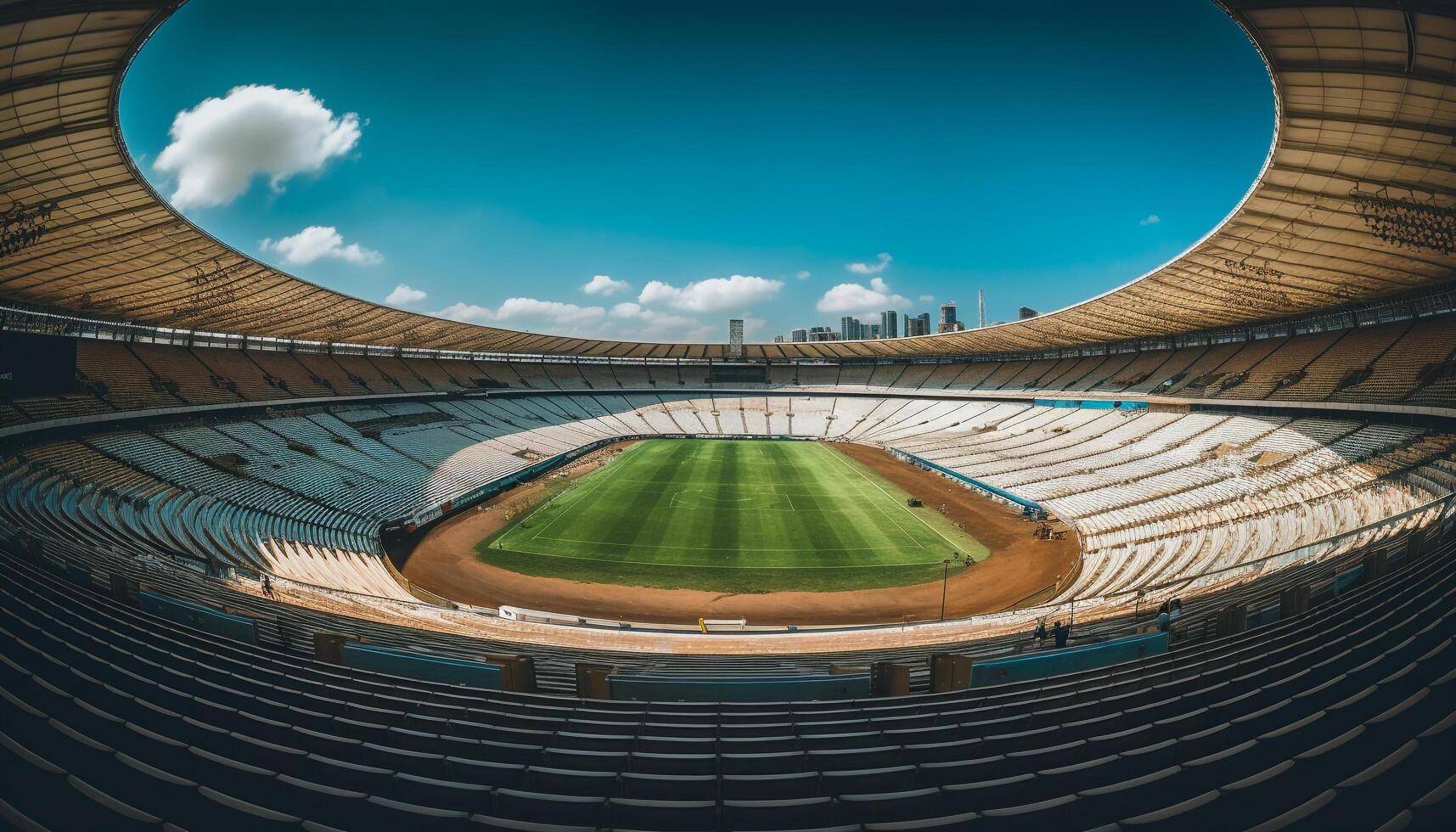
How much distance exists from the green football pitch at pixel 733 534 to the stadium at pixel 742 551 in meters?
0.31

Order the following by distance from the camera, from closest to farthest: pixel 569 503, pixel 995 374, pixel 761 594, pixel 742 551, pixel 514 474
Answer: pixel 761 594, pixel 742 551, pixel 569 503, pixel 514 474, pixel 995 374

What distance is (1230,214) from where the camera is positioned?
19.5 m

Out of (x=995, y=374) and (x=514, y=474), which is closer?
(x=514, y=474)

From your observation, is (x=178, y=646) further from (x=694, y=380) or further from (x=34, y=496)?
(x=694, y=380)

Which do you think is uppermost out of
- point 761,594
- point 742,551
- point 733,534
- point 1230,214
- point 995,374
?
point 1230,214

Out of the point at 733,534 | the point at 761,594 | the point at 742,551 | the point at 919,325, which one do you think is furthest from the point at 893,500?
the point at 919,325

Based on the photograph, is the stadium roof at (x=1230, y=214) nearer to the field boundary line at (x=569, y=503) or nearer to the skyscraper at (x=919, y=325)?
the field boundary line at (x=569, y=503)

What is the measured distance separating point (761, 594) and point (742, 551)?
4533 mm

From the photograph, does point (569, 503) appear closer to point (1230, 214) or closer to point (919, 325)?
point (1230, 214)

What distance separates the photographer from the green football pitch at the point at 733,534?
2223 cm

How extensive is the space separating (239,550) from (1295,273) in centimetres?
4400

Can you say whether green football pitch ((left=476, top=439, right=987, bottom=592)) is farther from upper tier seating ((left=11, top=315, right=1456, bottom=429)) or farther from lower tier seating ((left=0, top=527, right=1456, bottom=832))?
upper tier seating ((left=11, top=315, right=1456, bottom=429))

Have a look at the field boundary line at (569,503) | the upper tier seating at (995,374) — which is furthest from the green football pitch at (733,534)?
the upper tier seating at (995,374)

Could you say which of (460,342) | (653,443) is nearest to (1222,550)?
(653,443)
